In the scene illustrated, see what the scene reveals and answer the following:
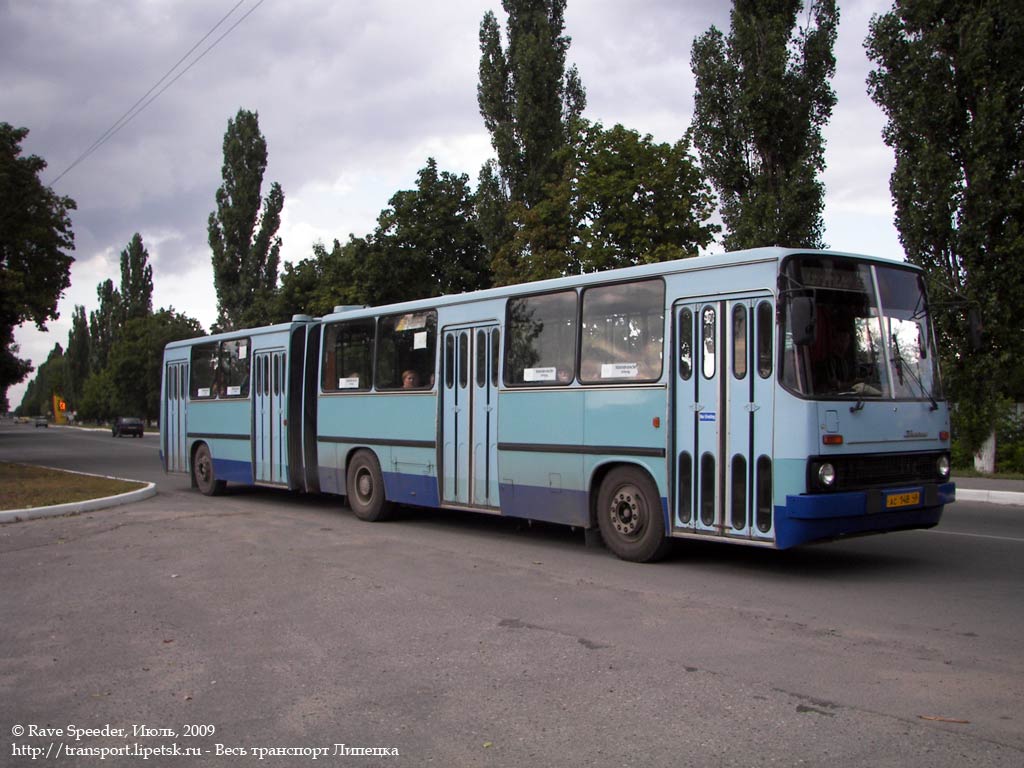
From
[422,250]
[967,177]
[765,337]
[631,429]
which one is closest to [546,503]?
[631,429]

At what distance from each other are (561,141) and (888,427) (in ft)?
79.1

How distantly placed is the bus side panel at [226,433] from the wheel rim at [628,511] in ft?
29.0

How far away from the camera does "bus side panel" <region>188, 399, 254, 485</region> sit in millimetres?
16906

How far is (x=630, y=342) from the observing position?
984 cm

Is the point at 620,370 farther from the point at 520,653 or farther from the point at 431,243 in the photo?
the point at 431,243

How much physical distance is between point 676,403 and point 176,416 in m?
13.5

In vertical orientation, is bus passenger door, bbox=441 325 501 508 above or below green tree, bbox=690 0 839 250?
below

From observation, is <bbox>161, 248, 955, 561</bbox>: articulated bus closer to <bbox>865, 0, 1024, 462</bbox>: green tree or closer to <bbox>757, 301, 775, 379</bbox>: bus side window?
<bbox>757, 301, 775, 379</bbox>: bus side window

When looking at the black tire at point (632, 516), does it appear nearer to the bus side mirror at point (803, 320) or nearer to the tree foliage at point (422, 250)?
the bus side mirror at point (803, 320)

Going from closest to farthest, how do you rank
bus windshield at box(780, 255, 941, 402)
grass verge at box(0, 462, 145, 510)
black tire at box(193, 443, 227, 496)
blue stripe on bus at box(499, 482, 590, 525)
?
bus windshield at box(780, 255, 941, 402)
blue stripe on bus at box(499, 482, 590, 525)
grass verge at box(0, 462, 145, 510)
black tire at box(193, 443, 227, 496)

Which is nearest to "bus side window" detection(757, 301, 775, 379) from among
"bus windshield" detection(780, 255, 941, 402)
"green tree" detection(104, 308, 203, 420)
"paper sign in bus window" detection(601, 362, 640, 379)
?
"bus windshield" detection(780, 255, 941, 402)

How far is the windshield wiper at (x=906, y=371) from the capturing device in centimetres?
889

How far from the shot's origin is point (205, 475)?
60.3ft

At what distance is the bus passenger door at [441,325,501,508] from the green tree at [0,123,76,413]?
23997 mm
